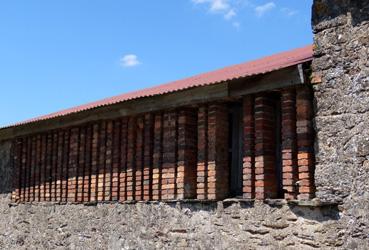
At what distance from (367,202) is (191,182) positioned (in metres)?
2.31

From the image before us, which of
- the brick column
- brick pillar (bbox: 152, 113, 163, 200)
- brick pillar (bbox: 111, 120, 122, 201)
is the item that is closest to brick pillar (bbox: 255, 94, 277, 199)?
brick pillar (bbox: 152, 113, 163, 200)

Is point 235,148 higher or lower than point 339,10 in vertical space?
lower

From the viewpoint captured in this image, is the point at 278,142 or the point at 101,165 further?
the point at 101,165

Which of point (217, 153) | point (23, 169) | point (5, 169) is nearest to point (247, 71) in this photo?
point (217, 153)

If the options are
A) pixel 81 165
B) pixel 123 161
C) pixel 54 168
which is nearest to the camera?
pixel 123 161

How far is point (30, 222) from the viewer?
9555 millimetres

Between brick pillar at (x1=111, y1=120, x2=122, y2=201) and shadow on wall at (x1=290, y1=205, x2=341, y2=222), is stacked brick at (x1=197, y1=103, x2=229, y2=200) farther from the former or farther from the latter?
brick pillar at (x1=111, y1=120, x2=122, y2=201)

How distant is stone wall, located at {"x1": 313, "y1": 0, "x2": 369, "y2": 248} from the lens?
5.16 m

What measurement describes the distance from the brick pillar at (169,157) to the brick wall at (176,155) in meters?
0.01

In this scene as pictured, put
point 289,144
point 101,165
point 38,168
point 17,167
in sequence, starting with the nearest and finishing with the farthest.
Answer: point 289,144
point 101,165
point 38,168
point 17,167

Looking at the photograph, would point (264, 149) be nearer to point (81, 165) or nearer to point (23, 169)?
point (81, 165)

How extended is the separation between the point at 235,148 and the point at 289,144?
1048 mm

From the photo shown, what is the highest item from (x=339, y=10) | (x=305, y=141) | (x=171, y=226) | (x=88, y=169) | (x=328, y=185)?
(x=339, y=10)

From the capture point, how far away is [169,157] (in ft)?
22.9
